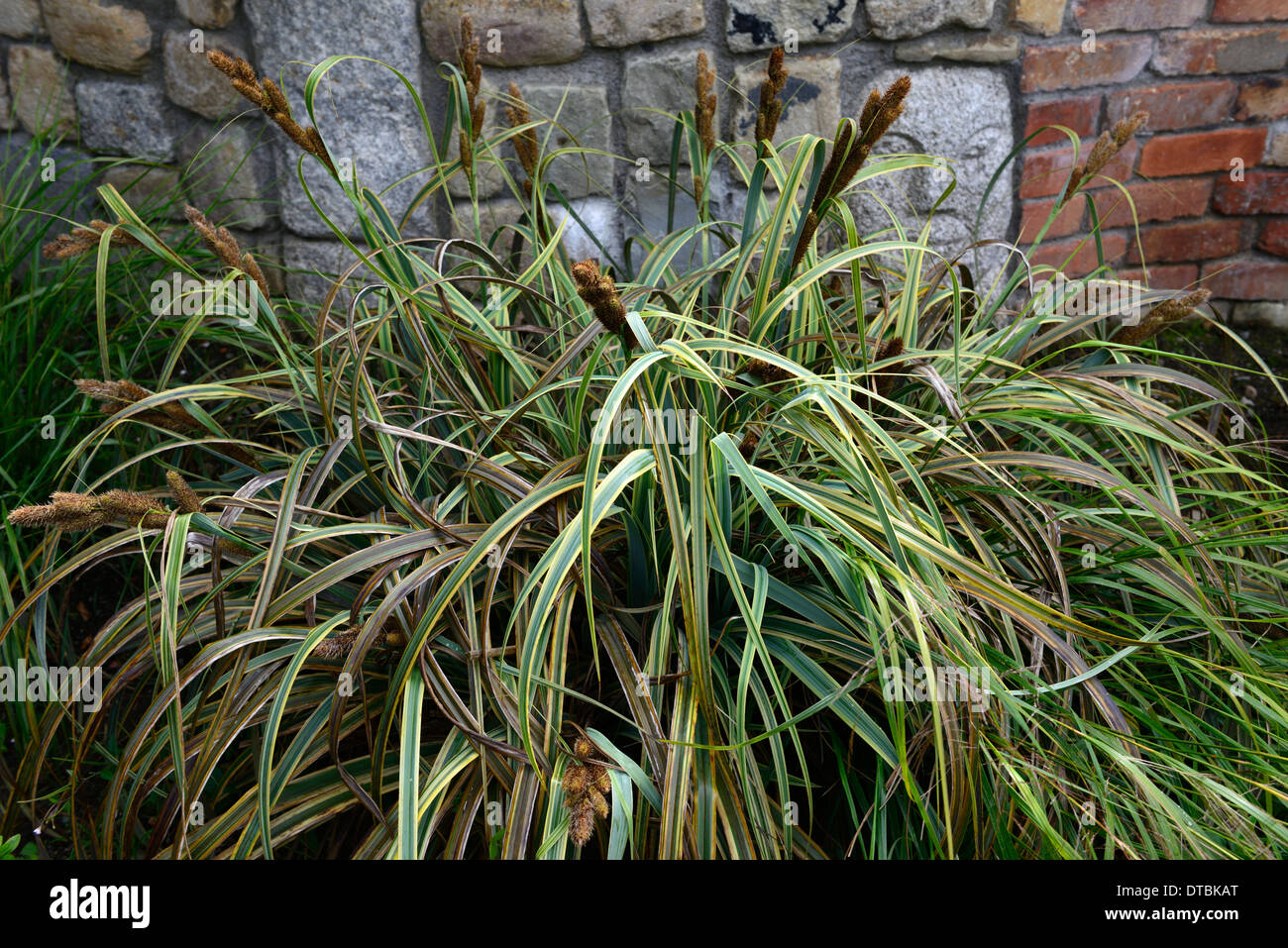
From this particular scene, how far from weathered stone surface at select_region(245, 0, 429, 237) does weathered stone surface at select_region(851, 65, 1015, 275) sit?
36.7 inches

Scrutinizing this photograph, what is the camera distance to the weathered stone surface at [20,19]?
1.78 meters

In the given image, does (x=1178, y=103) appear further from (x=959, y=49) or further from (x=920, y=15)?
(x=920, y=15)

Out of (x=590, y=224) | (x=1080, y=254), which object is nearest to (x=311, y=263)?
(x=590, y=224)

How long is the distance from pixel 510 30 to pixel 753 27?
47 cm

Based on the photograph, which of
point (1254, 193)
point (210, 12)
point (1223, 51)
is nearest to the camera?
point (210, 12)

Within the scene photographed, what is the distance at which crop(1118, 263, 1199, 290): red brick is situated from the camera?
2.08 m

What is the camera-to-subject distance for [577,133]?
1.82 m

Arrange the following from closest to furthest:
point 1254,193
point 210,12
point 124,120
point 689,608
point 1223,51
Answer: point 689,608 → point 210,12 → point 124,120 → point 1223,51 → point 1254,193

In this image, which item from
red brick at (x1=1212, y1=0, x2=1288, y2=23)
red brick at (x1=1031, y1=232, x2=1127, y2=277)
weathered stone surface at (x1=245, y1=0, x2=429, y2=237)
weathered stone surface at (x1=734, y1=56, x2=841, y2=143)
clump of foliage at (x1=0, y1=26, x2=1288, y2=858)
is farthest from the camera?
red brick at (x1=1031, y1=232, x2=1127, y2=277)

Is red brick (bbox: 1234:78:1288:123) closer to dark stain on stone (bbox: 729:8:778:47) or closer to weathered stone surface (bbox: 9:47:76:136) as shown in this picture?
dark stain on stone (bbox: 729:8:778:47)

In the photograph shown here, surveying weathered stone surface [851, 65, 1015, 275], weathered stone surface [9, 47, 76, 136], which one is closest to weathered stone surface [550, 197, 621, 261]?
weathered stone surface [851, 65, 1015, 275]

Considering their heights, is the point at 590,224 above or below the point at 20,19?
below

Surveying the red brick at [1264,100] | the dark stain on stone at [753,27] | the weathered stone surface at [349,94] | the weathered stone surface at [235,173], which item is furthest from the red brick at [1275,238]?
the weathered stone surface at [235,173]

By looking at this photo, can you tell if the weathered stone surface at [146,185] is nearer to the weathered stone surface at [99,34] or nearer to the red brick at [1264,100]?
the weathered stone surface at [99,34]
